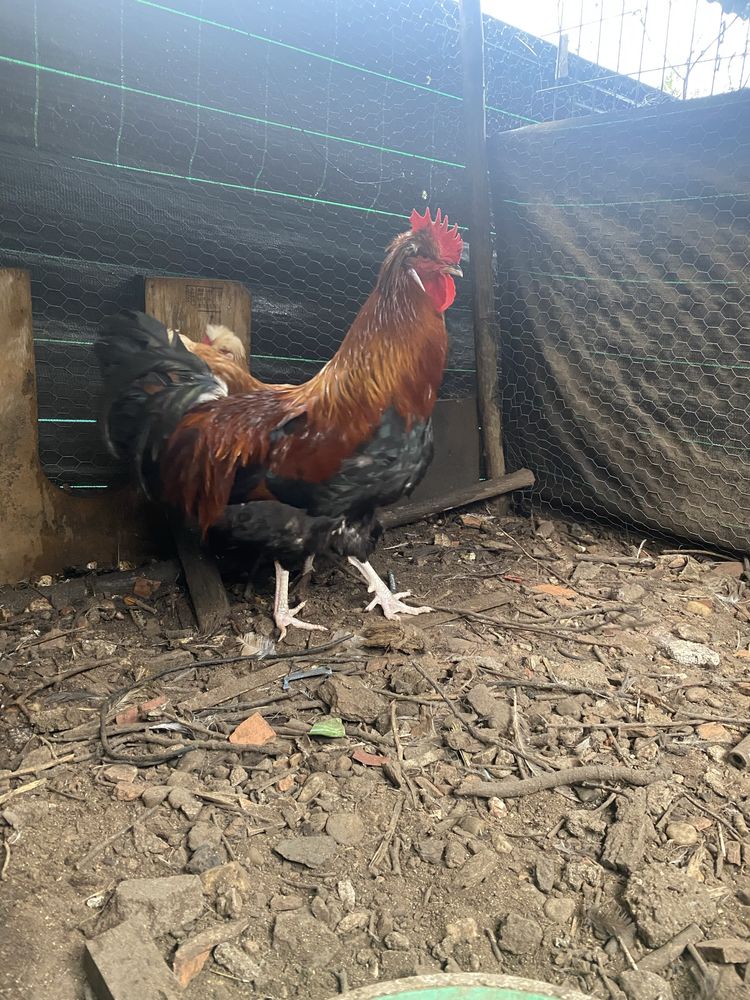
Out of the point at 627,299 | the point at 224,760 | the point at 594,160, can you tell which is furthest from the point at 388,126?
the point at 224,760

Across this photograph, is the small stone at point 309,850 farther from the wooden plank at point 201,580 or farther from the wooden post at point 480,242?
the wooden post at point 480,242

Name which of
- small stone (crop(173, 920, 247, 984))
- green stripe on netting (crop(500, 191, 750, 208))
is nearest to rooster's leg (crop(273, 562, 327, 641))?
small stone (crop(173, 920, 247, 984))

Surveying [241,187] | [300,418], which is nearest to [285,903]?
[300,418]

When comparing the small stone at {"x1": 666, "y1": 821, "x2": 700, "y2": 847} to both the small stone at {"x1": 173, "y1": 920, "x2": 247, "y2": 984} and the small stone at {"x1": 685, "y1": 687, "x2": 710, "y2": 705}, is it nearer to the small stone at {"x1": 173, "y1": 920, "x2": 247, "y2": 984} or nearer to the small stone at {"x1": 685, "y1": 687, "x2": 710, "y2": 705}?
the small stone at {"x1": 685, "y1": 687, "x2": 710, "y2": 705}

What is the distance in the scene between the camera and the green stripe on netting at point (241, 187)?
2807 millimetres

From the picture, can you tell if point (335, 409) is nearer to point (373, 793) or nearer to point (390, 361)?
point (390, 361)

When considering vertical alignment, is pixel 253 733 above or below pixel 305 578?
below

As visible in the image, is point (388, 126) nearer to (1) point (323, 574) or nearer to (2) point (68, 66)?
(2) point (68, 66)

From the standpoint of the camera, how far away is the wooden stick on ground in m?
1.77

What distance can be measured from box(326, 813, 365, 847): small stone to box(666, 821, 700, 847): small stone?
0.70m

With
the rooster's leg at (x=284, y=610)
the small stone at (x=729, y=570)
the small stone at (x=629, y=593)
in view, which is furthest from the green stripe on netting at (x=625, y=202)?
the rooster's leg at (x=284, y=610)

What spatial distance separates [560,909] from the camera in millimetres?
1428

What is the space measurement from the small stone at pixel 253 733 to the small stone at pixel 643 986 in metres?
1.04

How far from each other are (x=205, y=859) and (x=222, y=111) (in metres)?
2.79
